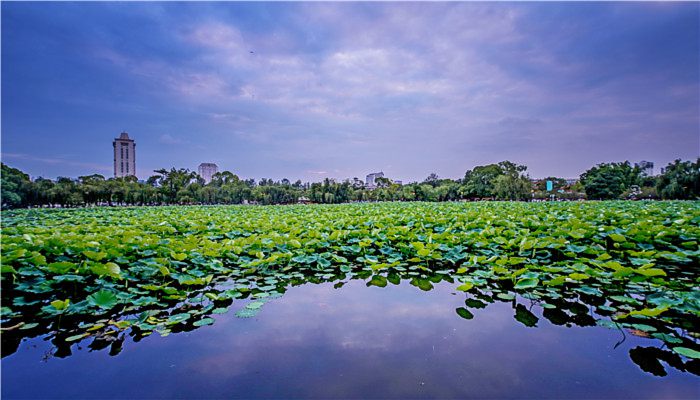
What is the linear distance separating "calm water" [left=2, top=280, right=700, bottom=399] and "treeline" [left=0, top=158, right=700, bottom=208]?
110 ft

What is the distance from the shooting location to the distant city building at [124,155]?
7394 cm

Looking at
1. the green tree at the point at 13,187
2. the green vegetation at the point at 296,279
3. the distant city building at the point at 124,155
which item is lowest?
the green vegetation at the point at 296,279

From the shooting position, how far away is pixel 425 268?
434 centimetres

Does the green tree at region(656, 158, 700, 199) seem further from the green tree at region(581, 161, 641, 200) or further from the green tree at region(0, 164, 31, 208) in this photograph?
the green tree at region(0, 164, 31, 208)

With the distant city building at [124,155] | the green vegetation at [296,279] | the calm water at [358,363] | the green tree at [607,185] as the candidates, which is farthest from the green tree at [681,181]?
the distant city building at [124,155]

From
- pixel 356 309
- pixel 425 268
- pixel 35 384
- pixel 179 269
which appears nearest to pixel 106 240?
pixel 179 269

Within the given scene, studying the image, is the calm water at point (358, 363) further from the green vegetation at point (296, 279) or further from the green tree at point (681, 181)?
Answer: the green tree at point (681, 181)

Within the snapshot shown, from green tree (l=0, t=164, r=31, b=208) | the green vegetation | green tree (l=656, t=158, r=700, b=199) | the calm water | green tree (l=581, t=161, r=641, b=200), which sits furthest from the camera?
green tree (l=581, t=161, r=641, b=200)

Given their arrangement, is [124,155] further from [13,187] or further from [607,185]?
[607,185]

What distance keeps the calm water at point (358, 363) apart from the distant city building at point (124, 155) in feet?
284

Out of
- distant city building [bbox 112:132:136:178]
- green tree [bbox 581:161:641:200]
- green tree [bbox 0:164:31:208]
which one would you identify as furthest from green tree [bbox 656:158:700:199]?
distant city building [bbox 112:132:136:178]

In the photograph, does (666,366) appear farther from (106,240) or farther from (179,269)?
(106,240)

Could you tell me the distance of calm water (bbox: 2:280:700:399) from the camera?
1.86 meters

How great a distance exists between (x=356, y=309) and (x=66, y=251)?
126 inches
